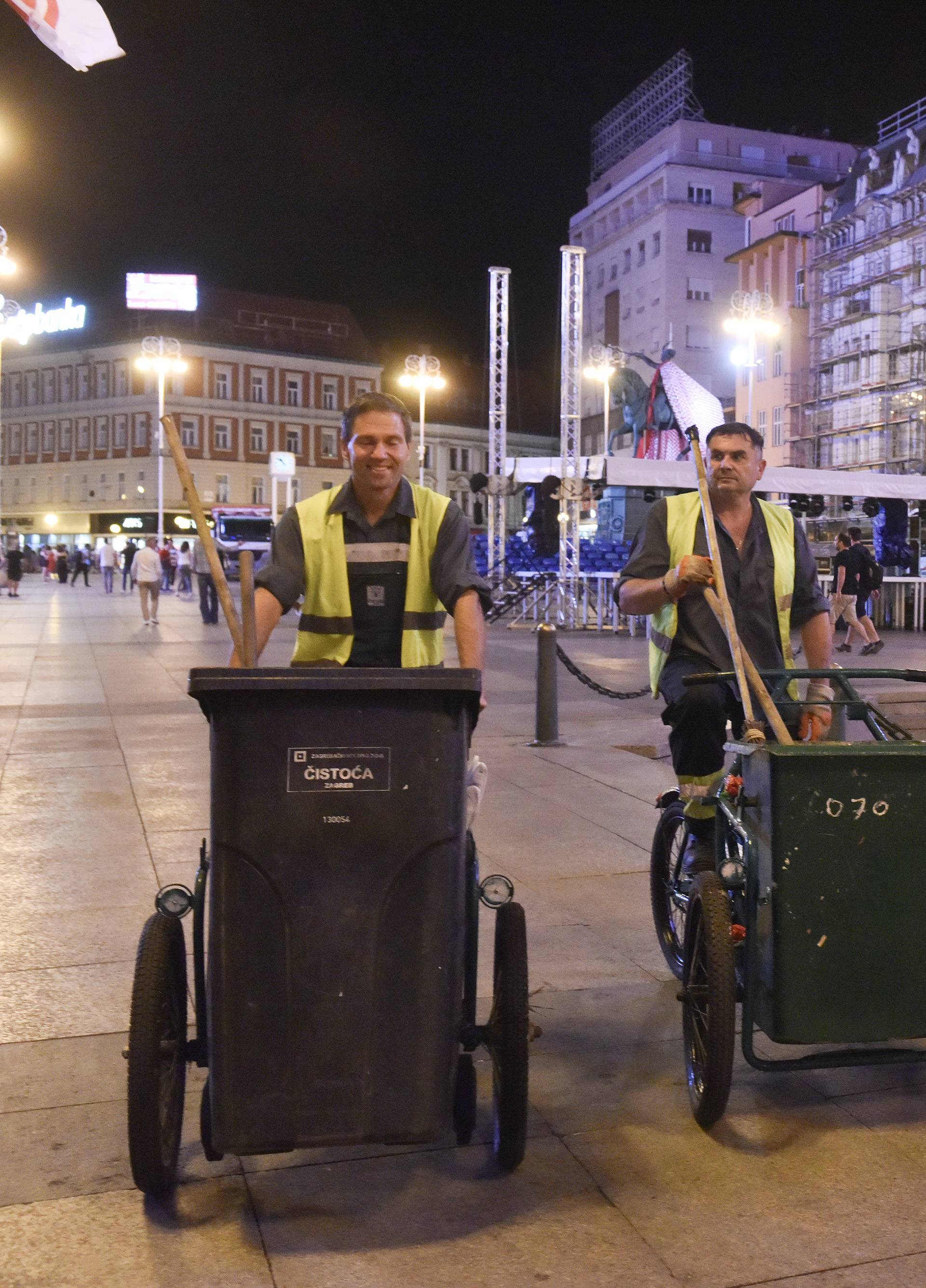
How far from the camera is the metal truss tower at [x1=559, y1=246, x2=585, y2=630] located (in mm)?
21984

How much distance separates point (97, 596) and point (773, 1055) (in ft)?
122

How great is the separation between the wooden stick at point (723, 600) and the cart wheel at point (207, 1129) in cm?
157

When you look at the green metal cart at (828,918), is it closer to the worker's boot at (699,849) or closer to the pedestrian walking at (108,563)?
the worker's boot at (699,849)

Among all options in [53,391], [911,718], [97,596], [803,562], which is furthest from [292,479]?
[803,562]

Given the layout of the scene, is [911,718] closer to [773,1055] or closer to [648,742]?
[648,742]

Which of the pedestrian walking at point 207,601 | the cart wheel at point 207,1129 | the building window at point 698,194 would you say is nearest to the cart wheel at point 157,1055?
the cart wheel at point 207,1129

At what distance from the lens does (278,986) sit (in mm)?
2689

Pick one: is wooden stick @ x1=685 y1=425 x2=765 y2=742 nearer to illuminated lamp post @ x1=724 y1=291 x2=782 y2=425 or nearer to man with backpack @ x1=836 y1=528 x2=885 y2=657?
man with backpack @ x1=836 y1=528 x2=885 y2=657

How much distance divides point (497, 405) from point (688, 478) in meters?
4.81

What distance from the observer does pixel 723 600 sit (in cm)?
357

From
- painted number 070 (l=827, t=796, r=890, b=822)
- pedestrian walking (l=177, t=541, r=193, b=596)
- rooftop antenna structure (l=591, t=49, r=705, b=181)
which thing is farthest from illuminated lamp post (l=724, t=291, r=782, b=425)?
rooftop antenna structure (l=591, t=49, r=705, b=181)

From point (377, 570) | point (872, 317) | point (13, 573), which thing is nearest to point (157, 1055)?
point (377, 570)

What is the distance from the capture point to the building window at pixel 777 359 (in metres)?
61.6

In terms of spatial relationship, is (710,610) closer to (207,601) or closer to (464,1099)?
(464,1099)
